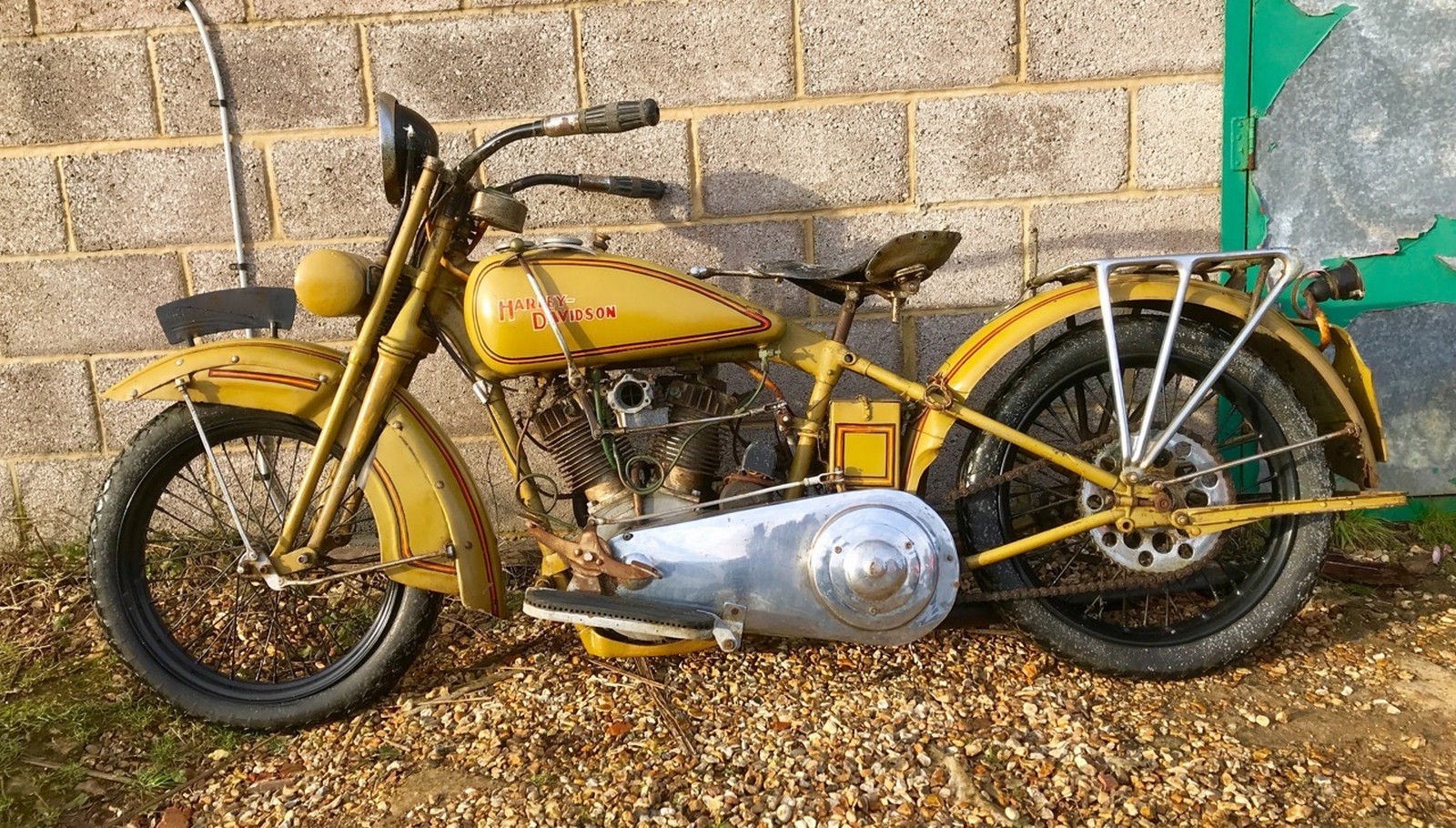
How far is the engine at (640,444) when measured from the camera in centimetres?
219

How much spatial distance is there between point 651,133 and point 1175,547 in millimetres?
2110

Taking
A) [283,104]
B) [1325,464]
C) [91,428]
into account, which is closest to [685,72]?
[283,104]

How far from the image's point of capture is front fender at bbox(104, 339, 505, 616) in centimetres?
215

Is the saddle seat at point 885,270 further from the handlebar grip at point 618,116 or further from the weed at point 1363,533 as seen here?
the weed at point 1363,533

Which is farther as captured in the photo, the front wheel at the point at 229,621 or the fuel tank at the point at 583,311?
the front wheel at the point at 229,621

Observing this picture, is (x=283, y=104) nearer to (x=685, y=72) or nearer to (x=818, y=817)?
(x=685, y=72)

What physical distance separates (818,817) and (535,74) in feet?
8.10

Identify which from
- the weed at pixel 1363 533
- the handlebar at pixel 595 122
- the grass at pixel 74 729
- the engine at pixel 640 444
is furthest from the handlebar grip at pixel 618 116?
the weed at pixel 1363 533

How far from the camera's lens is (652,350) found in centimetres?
213

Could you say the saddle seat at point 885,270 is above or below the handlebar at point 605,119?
below

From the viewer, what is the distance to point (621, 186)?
7.80 feet

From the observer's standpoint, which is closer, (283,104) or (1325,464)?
(1325,464)

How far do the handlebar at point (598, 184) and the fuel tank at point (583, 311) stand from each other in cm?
26

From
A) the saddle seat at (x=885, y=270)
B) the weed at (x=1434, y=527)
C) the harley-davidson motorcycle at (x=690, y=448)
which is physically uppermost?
the saddle seat at (x=885, y=270)
